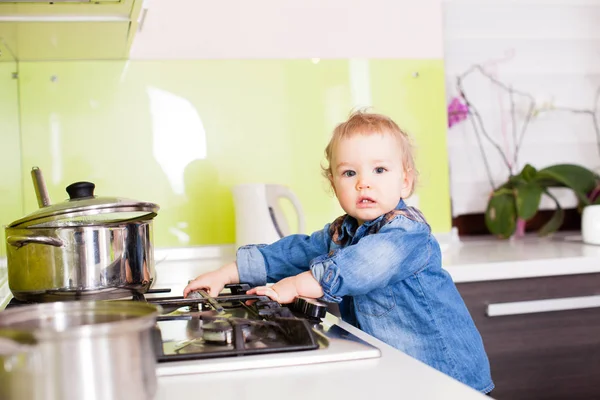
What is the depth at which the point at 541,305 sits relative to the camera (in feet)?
5.46

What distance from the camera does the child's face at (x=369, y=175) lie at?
3.89 ft

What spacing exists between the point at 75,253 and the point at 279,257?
413mm

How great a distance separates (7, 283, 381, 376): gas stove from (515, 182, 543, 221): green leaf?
4.04ft

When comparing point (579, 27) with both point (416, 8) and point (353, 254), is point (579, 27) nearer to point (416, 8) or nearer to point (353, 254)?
point (416, 8)

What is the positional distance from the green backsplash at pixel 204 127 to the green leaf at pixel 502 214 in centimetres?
14

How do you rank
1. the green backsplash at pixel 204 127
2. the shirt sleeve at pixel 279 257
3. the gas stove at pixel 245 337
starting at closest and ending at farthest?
the gas stove at pixel 245 337 → the shirt sleeve at pixel 279 257 → the green backsplash at pixel 204 127

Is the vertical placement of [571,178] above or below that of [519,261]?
above

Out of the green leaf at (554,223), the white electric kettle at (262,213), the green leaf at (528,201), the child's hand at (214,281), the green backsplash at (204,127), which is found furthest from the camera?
the green leaf at (554,223)

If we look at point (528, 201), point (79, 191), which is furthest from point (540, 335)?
point (79, 191)

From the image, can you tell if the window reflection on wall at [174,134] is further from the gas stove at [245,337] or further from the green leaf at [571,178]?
the green leaf at [571,178]

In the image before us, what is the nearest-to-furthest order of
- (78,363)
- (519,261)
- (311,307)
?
(78,363), (311,307), (519,261)

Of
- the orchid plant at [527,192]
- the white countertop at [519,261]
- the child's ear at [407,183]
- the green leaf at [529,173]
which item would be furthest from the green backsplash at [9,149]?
the green leaf at [529,173]

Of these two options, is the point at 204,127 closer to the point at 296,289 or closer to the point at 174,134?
the point at 174,134

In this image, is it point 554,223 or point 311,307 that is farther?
point 554,223
